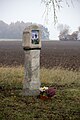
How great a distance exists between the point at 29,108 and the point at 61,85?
3.90 meters

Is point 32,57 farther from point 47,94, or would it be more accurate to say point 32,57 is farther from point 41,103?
point 41,103

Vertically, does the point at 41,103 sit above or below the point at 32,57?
below

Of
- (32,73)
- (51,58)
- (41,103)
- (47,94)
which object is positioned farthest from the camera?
(51,58)

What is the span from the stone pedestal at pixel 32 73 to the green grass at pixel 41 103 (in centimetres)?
33

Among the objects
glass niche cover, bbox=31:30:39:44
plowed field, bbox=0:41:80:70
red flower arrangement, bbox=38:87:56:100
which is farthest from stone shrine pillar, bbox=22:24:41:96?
plowed field, bbox=0:41:80:70

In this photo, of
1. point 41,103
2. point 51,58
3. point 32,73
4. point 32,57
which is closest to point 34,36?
point 32,57

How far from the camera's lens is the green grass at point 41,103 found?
285 inches

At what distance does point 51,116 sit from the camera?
23.7 feet

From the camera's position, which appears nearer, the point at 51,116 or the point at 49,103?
the point at 51,116

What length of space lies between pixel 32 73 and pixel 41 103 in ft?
4.17

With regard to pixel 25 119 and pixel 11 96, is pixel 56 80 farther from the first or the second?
pixel 25 119

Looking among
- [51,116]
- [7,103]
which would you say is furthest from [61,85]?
[51,116]

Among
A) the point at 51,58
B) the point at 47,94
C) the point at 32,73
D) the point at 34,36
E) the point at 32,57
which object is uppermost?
the point at 34,36

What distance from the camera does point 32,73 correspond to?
9.38 metres
